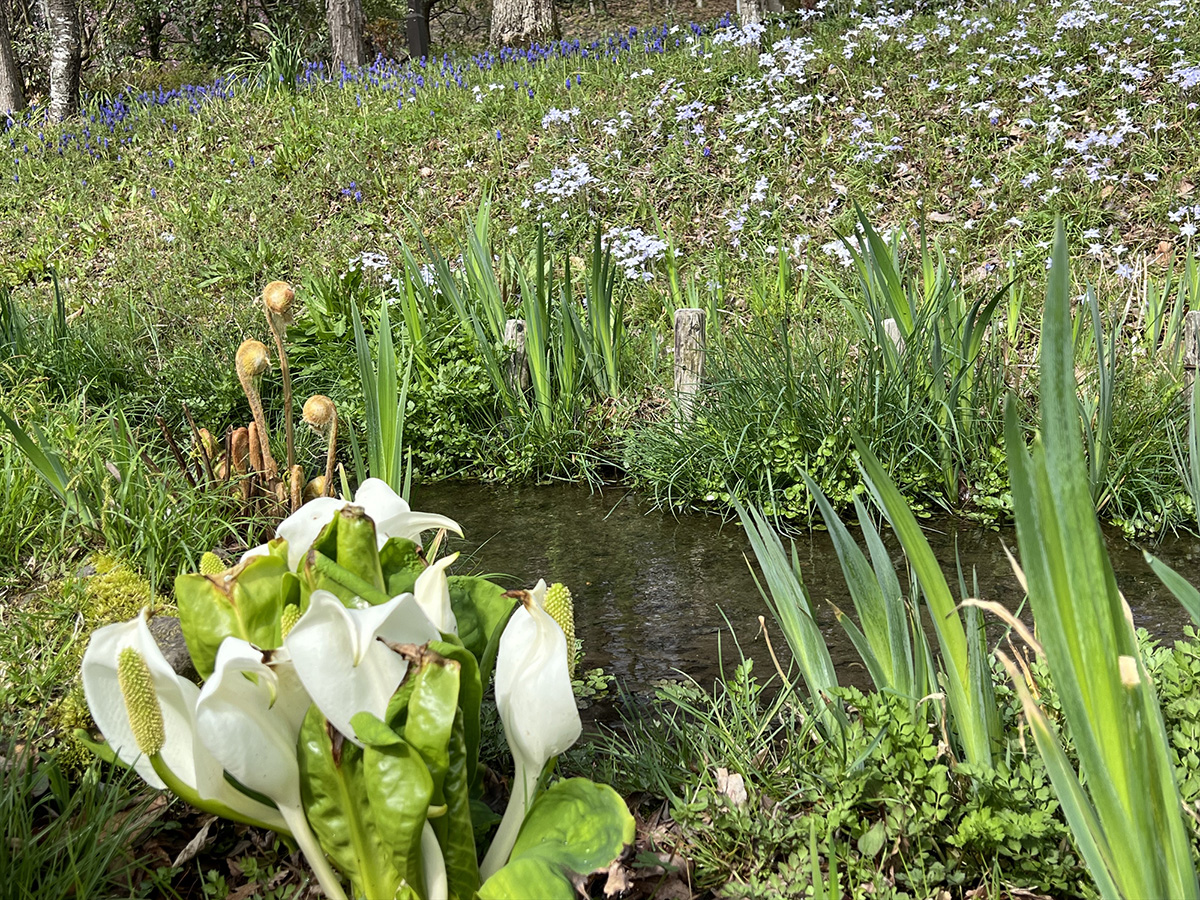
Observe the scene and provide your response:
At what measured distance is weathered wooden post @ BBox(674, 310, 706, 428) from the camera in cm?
395

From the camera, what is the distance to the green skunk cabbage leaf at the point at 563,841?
106 cm

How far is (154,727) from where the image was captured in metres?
1.11

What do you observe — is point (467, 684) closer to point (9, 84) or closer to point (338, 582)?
point (338, 582)

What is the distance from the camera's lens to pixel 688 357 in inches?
158

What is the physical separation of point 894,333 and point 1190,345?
1095mm

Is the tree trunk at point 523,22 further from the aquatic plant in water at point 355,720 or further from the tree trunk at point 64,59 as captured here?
the aquatic plant in water at point 355,720

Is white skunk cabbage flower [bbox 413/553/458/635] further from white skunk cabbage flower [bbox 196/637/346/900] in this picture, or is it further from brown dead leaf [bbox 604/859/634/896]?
brown dead leaf [bbox 604/859/634/896]

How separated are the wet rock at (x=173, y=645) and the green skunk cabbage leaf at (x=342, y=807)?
0.84 m

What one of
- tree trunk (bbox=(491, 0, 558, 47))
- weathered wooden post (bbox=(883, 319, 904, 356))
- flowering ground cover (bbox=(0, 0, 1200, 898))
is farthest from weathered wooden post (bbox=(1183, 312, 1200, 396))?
tree trunk (bbox=(491, 0, 558, 47))

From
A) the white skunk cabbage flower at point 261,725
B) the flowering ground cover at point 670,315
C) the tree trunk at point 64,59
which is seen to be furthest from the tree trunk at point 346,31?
the white skunk cabbage flower at point 261,725

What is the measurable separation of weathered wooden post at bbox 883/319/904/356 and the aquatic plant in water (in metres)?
2.66

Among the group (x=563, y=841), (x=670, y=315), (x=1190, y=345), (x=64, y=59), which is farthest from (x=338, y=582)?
(x=64, y=59)

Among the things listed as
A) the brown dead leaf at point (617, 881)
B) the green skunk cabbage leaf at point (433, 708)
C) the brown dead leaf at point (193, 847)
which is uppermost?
Result: the green skunk cabbage leaf at point (433, 708)

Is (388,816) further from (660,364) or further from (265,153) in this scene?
(265,153)
